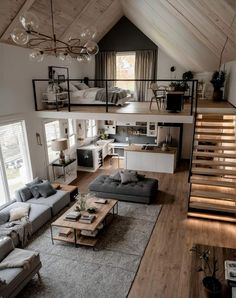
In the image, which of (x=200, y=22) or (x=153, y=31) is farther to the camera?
(x=153, y=31)

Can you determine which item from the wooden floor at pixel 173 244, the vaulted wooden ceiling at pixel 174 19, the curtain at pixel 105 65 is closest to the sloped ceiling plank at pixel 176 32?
the vaulted wooden ceiling at pixel 174 19

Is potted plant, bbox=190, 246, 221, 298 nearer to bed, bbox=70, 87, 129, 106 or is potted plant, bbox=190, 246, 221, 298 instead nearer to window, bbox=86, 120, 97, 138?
bed, bbox=70, 87, 129, 106

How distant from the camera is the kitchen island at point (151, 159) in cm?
918

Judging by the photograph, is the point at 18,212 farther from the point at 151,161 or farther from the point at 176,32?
the point at 176,32

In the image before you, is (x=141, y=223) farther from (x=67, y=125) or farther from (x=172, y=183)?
(x=67, y=125)

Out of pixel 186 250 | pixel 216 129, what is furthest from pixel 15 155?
pixel 216 129

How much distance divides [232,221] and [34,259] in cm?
451

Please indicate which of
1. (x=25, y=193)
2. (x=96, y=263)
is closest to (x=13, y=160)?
(x=25, y=193)

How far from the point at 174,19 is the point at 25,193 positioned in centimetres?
529

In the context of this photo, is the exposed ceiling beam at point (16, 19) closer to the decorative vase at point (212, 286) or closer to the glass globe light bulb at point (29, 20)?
the glass globe light bulb at point (29, 20)

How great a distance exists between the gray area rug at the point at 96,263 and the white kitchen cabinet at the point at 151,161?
3439 mm

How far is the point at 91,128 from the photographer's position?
10.6 m

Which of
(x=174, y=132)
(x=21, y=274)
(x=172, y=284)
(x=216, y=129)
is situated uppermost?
(x=216, y=129)

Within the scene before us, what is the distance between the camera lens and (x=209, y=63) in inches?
295
